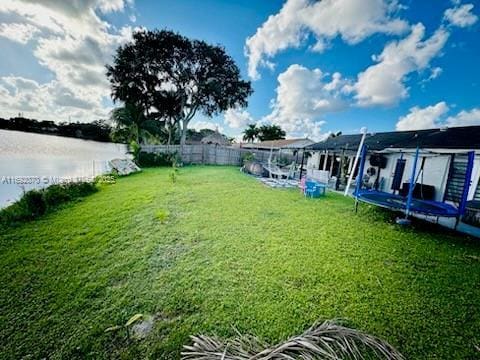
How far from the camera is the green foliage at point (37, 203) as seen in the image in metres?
5.04

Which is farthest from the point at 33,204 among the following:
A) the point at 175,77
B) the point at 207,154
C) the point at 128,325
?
the point at 175,77

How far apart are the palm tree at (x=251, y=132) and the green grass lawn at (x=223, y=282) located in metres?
45.1

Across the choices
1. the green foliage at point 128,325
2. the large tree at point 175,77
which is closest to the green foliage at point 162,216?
the green foliage at point 128,325

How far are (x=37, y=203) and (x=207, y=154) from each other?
15052 mm

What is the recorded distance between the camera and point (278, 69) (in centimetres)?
1556

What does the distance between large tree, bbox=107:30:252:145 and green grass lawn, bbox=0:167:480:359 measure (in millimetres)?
18770

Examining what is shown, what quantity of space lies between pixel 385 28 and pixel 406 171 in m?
6.50

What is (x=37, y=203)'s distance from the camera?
5.64 metres

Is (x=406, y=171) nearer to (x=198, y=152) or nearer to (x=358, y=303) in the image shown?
(x=358, y=303)

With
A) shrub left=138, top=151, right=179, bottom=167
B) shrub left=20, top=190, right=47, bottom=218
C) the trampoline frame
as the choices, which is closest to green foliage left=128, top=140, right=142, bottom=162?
shrub left=138, top=151, right=179, bottom=167

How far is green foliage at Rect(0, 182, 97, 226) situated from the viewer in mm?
5039

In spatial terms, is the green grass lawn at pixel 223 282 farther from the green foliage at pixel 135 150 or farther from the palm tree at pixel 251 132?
the palm tree at pixel 251 132

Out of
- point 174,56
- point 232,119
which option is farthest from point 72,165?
point 232,119

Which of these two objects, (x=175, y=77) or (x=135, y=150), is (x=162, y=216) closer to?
(x=135, y=150)
